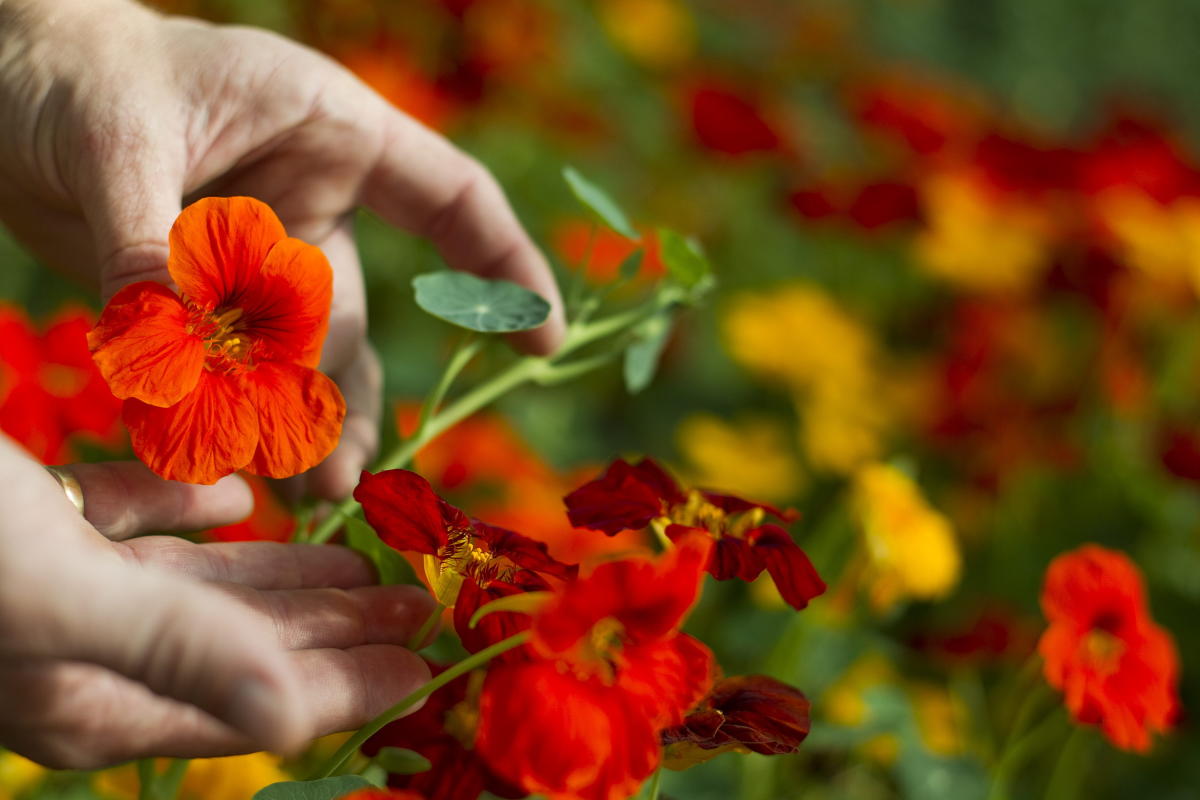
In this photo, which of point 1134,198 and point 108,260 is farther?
point 1134,198

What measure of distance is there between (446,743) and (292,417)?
19 centimetres

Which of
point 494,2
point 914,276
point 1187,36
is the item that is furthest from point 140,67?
point 1187,36

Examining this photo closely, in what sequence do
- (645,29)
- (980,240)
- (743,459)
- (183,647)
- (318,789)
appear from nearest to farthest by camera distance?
(183,647)
(318,789)
(743,459)
(980,240)
(645,29)

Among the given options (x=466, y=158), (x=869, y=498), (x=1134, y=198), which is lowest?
(x=1134, y=198)

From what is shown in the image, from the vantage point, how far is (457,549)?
0.53m

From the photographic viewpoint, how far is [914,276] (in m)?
1.89

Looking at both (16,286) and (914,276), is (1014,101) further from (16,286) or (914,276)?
(16,286)

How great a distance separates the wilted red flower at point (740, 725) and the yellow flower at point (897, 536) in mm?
351

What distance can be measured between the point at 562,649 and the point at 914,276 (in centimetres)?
162

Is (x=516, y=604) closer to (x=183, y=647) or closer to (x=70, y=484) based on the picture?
(x=183, y=647)

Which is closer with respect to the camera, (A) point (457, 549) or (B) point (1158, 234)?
(A) point (457, 549)

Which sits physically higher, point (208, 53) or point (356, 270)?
point (208, 53)

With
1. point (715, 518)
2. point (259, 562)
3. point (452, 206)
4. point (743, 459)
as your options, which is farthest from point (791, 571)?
point (743, 459)

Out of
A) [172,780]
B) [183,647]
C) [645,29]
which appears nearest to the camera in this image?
[183,647]
